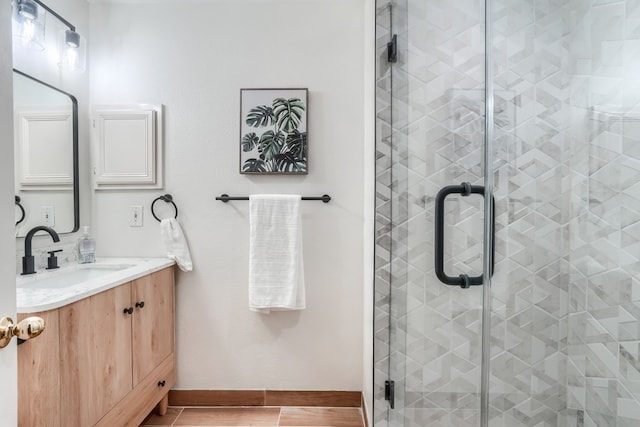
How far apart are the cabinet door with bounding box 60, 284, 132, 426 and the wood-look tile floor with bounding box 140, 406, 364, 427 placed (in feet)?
1.73

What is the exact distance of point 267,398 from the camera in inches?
76.7

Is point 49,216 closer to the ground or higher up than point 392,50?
closer to the ground

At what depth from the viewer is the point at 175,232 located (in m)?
1.89

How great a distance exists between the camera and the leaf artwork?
1.92 m

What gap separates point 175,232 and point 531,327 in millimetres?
1697

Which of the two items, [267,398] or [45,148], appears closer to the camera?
[45,148]

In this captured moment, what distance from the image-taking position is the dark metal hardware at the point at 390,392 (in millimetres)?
1459

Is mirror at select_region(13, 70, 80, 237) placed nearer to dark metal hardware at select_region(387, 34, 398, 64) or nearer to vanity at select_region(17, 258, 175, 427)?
vanity at select_region(17, 258, 175, 427)

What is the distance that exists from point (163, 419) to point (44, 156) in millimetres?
1470

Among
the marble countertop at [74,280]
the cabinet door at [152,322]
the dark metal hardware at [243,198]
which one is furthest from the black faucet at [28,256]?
the dark metal hardware at [243,198]

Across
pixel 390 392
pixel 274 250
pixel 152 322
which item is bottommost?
pixel 390 392

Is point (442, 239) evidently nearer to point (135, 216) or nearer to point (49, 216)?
point (135, 216)

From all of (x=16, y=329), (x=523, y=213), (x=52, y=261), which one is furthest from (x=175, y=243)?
(x=523, y=213)

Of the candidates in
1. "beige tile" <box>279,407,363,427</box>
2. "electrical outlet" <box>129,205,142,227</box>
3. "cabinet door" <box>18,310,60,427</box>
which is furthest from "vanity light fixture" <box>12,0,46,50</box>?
"beige tile" <box>279,407,363,427</box>
